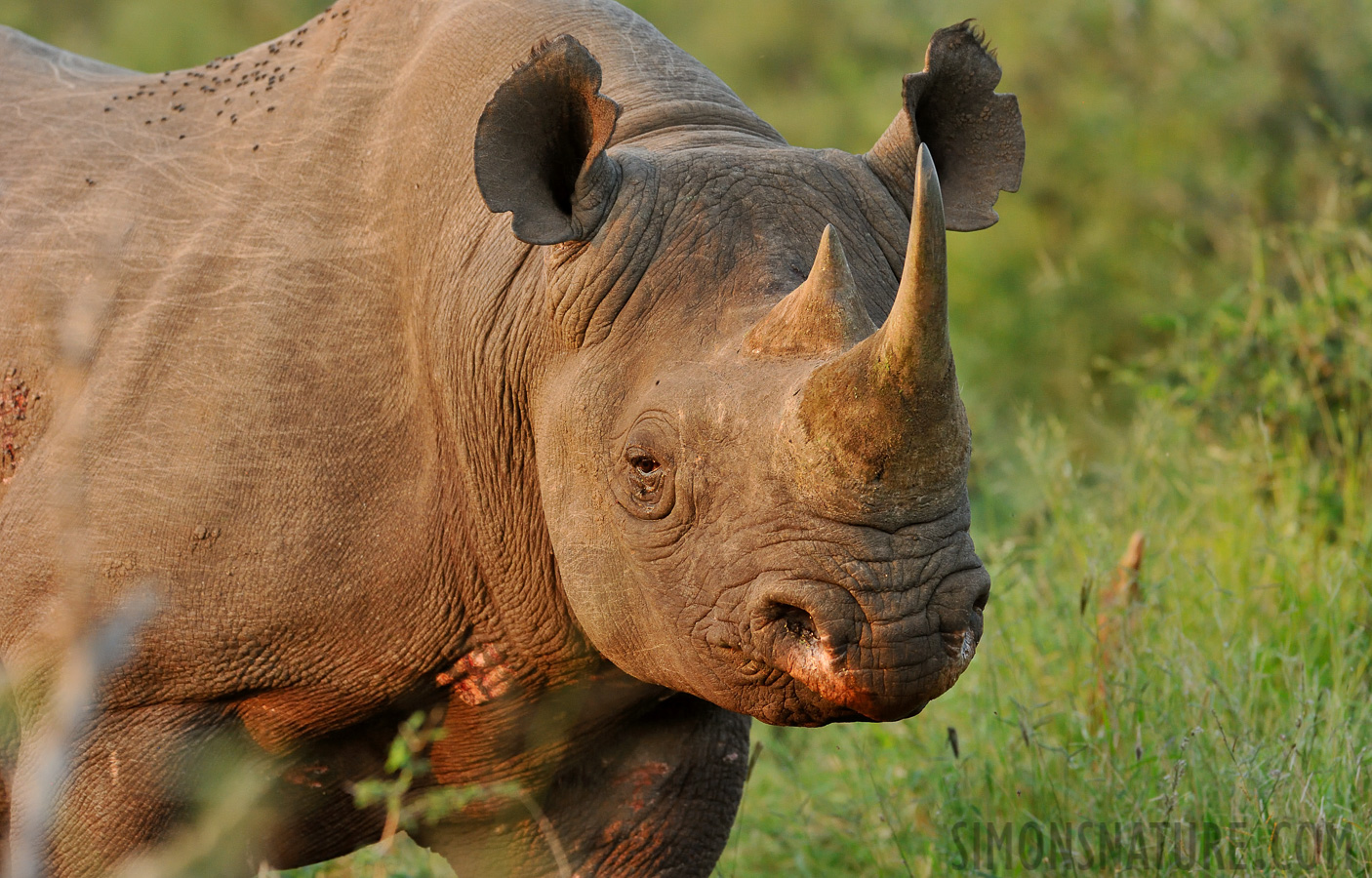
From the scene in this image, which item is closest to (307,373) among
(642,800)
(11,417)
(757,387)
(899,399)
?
(11,417)

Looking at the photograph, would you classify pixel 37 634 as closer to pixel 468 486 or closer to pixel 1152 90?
pixel 468 486

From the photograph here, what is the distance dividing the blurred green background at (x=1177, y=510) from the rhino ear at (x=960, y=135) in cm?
142

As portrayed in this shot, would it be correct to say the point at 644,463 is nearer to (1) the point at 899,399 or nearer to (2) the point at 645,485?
(2) the point at 645,485

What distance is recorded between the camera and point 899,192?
387 centimetres

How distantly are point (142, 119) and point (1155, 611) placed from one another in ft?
11.3

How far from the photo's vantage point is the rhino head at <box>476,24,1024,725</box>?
298 centimetres

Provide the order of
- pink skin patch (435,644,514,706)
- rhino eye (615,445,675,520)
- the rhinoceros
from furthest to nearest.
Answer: pink skin patch (435,644,514,706)
rhino eye (615,445,675,520)
the rhinoceros

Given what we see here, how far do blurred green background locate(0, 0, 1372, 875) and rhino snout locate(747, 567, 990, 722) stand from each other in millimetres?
1397

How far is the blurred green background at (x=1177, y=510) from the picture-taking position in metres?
4.84

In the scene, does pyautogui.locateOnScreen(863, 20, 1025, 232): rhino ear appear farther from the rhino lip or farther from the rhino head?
the rhino lip


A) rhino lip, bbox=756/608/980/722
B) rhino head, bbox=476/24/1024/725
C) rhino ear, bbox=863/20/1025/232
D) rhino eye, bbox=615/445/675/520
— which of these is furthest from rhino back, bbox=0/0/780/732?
rhino lip, bbox=756/608/980/722

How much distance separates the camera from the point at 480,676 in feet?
13.0

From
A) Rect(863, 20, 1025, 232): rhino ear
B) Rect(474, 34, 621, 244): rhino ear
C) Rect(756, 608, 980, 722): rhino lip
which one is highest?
Rect(863, 20, 1025, 232): rhino ear

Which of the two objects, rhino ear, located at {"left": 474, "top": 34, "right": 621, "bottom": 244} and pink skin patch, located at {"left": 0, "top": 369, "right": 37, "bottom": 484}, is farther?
pink skin patch, located at {"left": 0, "top": 369, "right": 37, "bottom": 484}
